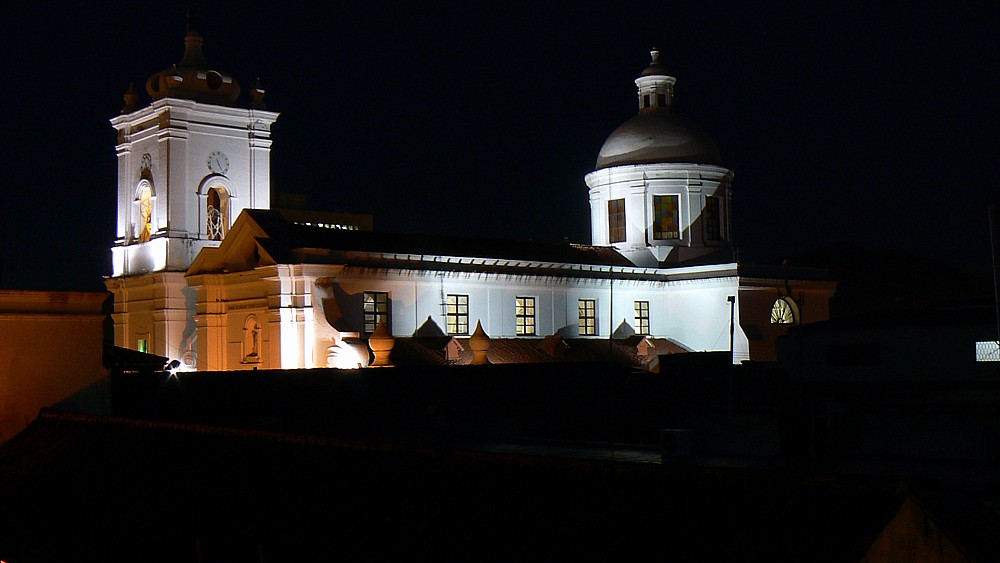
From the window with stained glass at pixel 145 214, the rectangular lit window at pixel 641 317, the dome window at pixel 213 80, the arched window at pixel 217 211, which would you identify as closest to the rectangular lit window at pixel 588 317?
the rectangular lit window at pixel 641 317

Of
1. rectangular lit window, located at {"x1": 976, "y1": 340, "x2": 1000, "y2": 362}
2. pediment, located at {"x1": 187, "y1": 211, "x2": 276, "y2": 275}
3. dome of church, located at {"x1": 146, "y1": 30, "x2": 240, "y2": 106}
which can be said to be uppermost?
dome of church, located at {"x1": 146, "y1": 30, "x2": 240, "y2": 106}

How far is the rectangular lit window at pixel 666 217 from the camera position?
59.1 meters

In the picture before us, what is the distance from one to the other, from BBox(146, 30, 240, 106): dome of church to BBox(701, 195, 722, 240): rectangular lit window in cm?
2301

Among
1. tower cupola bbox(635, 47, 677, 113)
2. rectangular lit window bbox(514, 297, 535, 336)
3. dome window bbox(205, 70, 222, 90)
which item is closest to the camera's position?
rectangular lit window bbox(514, 297, 535, 336)

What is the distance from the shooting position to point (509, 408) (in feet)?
108

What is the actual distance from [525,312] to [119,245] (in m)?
20.4

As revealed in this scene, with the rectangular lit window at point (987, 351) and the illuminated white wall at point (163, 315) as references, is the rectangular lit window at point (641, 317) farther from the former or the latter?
the rectangular lit window at point (987, 351)

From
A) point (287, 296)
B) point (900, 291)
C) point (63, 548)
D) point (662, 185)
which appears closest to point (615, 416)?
point (287, 296)

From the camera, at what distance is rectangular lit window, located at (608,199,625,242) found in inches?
2359

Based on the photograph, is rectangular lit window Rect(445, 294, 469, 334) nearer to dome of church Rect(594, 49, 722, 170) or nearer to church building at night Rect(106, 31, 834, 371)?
church building at night Rect(106, 31, 834, 371)

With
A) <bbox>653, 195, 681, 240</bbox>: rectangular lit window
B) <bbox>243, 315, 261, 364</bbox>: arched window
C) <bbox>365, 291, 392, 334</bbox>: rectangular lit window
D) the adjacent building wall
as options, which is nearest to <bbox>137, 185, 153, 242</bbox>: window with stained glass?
<bbox>243, 315, 261, 364</bbox>: arched window

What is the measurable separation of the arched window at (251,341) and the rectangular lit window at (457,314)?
7.23m

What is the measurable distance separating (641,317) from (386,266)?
51.8 feet

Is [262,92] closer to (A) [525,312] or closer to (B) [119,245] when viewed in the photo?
(B) [119,245]
